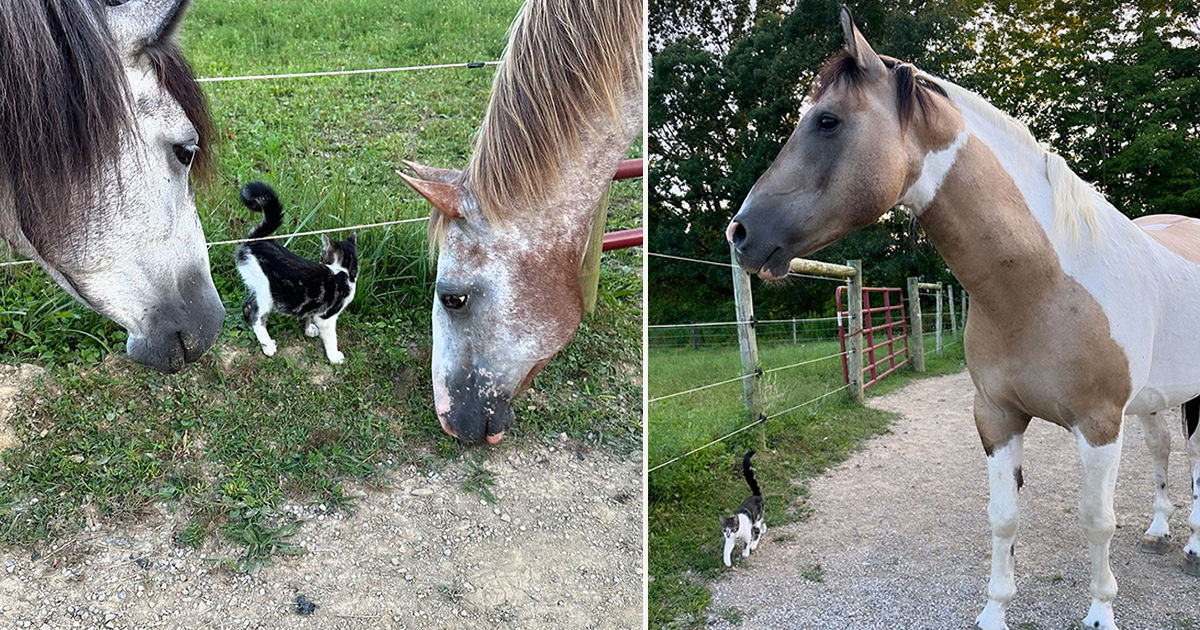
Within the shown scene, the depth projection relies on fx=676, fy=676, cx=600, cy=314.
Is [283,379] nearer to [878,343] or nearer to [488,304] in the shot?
[488,304]

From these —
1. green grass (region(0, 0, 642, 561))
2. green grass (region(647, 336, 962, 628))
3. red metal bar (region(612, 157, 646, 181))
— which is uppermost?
red metal bar (region(612, 157, 646, 181))

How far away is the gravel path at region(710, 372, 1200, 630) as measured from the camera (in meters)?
2.26

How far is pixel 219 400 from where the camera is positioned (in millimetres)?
2693

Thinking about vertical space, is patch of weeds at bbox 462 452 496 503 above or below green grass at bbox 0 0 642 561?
below

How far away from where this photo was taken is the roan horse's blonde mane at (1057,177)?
6.09 feet

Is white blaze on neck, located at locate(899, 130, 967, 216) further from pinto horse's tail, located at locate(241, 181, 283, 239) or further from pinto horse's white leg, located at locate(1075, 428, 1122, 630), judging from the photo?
pinto horse's tail, located at locate(241, 181, 283, 239)

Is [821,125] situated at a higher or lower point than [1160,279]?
higher

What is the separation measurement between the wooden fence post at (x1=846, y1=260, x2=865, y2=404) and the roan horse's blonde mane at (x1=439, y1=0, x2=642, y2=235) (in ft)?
12.1

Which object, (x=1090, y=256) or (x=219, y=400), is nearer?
(x=1090, y=256)

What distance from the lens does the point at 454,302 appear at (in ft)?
7.02

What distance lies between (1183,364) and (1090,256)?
64 centimetres

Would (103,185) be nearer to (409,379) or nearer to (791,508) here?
(409,379)

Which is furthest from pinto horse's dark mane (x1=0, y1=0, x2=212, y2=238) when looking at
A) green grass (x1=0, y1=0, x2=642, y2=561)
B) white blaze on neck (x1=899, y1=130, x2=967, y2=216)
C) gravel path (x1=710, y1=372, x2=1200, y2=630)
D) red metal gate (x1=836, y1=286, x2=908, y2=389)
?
red metal gate (x1=836, y1=286, x2=908, y2=389)

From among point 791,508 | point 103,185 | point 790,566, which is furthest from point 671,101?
point 103,185
